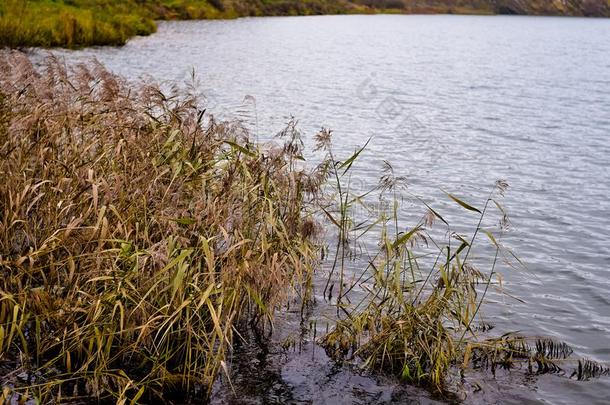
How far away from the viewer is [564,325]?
8.78m

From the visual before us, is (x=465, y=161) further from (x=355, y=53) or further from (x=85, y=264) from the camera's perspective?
(x=355, y=53)

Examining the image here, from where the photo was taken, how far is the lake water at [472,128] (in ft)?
28.5

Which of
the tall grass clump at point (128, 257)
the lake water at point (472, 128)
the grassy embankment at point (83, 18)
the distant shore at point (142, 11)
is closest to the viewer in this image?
the tall grass clump at point (128, 257)

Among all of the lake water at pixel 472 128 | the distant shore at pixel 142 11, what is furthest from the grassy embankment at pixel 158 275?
the distant shore at pixel 142 11

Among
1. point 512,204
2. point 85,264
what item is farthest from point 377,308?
point 512,204

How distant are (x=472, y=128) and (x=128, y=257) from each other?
1799 centimetres

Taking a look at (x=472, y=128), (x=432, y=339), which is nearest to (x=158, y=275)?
(x=432, y=339)

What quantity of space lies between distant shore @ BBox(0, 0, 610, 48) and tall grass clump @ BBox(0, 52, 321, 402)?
912 inches

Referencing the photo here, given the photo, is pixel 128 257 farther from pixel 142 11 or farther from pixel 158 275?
pixel 142 11

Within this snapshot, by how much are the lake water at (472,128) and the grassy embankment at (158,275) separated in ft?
1.78

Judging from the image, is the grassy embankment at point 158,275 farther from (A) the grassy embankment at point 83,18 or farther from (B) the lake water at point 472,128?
(A) the grassy embankment at point 83,18

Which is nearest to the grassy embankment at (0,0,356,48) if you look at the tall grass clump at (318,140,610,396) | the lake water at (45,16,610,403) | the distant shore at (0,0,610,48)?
the distant shore at (0,0,610,48)

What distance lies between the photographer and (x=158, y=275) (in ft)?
19.4

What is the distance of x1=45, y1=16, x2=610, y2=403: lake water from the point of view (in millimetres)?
8672
